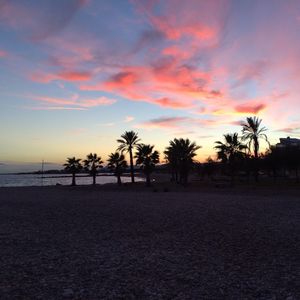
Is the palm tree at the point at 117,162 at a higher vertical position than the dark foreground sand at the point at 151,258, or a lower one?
higher

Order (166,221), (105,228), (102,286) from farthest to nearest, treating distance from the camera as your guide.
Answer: (166,221)
(105,228)
(102,286)

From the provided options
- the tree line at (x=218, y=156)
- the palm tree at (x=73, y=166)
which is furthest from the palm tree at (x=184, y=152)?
the palm tree at (x=73, y=166)

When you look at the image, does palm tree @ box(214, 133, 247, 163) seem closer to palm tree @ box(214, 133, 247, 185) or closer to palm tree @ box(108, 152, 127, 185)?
palm tree @ box(214, 133, 247, 185)

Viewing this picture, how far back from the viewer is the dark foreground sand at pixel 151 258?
A: 8.55m

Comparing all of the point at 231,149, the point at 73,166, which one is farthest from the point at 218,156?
the point at 73,166

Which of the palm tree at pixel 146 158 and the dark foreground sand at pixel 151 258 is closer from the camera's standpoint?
the dark foreground sand at pixel 151 258

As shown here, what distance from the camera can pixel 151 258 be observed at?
11.7 meters

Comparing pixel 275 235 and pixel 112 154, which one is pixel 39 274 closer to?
pixel 275 235

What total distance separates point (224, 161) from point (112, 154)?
25.7m

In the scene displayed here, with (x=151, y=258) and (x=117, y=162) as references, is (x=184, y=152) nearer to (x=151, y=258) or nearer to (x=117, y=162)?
(x=117, y=162)

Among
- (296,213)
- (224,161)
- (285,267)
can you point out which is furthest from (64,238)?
(224,161)

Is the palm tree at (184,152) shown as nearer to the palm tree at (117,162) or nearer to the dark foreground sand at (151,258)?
the palm tree at (117,162)

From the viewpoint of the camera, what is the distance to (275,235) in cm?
1565

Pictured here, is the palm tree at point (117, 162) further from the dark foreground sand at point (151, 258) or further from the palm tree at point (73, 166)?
the dark foreground sand at point (151, 258)
